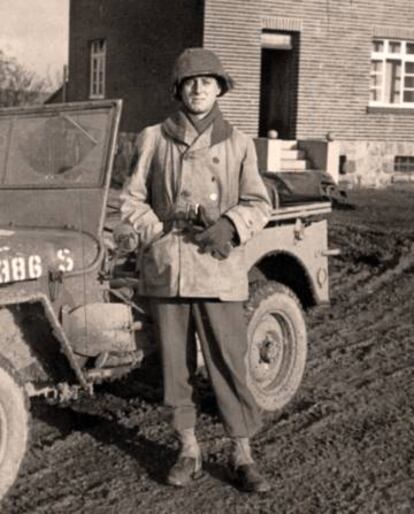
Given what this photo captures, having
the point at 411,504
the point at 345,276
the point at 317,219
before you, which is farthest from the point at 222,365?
the point at 345,276

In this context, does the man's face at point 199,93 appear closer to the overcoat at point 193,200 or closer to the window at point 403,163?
the overcoat at point 193,200

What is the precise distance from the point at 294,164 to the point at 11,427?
14.0m

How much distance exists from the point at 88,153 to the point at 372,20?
15.1 metres

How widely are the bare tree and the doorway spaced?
41.6 ft

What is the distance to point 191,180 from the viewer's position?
3.99 m

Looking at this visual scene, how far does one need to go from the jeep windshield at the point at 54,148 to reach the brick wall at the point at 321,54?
1239 centimetres

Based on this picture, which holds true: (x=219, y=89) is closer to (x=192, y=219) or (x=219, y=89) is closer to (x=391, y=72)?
(x=192, y=219)

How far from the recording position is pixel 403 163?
19.5 m

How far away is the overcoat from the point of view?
3961mm

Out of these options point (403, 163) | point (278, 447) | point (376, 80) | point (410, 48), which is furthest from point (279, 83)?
point (278, 447)

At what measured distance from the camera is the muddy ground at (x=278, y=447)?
157 inches

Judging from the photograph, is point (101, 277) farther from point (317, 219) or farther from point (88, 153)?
point (317, 219)

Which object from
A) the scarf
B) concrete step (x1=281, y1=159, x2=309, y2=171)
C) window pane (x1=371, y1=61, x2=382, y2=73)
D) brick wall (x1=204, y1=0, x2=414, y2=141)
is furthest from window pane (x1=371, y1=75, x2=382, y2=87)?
the scarf

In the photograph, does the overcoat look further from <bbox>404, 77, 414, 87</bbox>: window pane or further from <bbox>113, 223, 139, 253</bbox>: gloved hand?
<bbox>404, 77, 414, 87</bbox>: window pane
